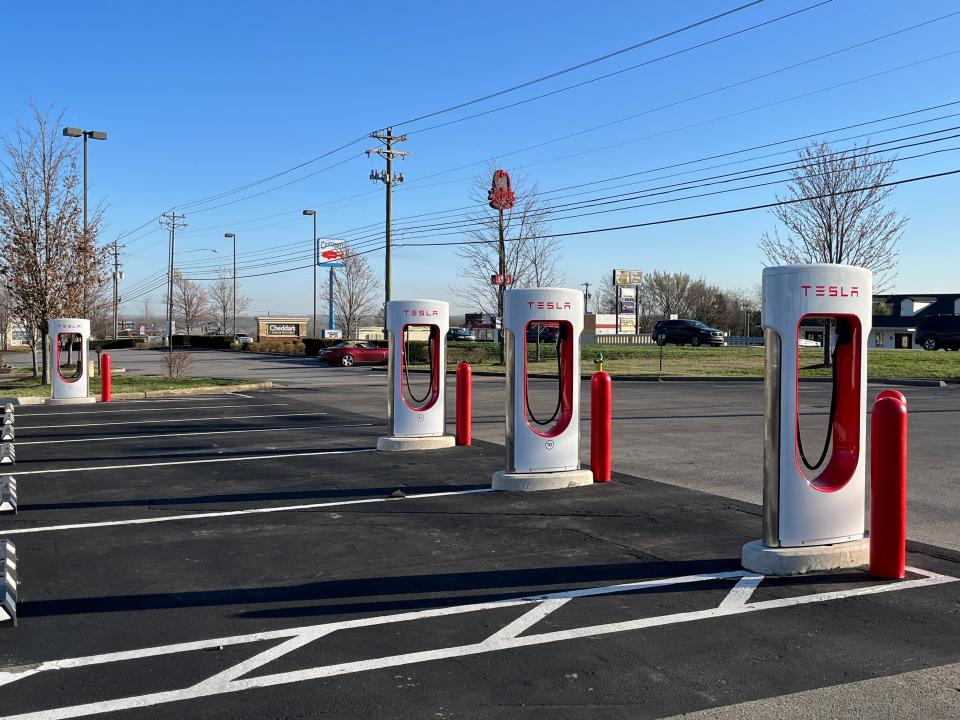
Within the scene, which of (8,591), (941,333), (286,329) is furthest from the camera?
(286,329)

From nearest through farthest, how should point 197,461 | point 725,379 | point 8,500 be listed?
point 8,500, point 197,461, point 725,379

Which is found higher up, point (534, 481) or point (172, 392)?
point (172, 392)

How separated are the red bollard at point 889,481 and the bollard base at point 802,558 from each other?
29 centimetres

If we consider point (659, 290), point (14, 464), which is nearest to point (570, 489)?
point (14, 464)

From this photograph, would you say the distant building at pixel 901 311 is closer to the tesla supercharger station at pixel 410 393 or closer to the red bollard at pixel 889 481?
the tesla supercharger station at pixel 410 393

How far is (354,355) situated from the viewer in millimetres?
41312

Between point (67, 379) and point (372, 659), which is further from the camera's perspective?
point (67, 379)

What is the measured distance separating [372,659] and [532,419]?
16.6 ft

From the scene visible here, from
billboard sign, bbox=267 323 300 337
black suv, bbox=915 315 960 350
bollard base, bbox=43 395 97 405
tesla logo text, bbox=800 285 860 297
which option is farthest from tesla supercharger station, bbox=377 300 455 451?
billboard sign, bbox=267 323 300 337

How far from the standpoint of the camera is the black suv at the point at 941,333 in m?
42.6

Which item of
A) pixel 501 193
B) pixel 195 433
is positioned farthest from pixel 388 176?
pixel 195 433

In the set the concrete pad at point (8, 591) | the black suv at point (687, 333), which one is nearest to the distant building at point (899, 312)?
the black suv at point (687, 333)

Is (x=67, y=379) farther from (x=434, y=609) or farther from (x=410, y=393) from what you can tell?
(x=434, y=609)

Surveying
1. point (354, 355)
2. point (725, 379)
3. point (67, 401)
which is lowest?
point (67, 401)
